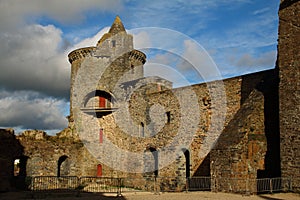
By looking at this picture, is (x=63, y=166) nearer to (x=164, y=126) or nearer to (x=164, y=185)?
(x=164, y=185)

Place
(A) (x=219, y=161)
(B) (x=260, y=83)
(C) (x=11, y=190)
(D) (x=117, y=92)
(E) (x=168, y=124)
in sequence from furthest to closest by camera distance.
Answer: (D) (x=117, y=92) < (E) (x=168, y=124) < (C) (x=11, y=190) < (B) (x=260, y=83) < (A) (x=219, y=161)

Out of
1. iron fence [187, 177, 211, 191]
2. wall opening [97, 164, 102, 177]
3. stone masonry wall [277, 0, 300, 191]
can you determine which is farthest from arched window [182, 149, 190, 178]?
stone masonry wall [277, 0, 300, 191]

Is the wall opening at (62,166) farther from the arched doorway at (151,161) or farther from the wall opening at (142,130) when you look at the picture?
the arched doorway at (151,161)

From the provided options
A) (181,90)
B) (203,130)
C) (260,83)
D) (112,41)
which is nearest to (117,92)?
(112,41)

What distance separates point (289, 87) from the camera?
13.0 meters

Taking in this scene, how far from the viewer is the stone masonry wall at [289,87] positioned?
41.0 feet

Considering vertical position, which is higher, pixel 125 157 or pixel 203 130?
pixel 203 130

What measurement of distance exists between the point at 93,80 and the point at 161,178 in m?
9.42

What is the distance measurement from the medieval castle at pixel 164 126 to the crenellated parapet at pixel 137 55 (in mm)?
79

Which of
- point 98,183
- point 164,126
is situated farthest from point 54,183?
point 164,126

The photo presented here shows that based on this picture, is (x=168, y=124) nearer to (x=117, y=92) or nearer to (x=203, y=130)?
(x=203, y=130)

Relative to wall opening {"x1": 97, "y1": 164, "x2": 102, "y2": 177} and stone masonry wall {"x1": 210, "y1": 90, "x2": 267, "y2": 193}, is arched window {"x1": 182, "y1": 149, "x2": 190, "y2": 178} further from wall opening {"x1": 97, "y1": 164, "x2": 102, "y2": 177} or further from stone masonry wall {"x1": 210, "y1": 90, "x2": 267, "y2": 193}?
wall opening {"x1": 97, "y1": 164, "x2": 102, "y2": 177}

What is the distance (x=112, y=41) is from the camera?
87.7 feet

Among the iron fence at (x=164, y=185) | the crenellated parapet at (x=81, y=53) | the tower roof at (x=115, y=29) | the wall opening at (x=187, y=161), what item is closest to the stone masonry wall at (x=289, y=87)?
the iron fence at (x=164, y=185)
